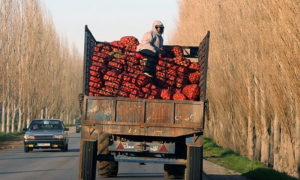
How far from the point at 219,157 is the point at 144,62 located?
14.4 m

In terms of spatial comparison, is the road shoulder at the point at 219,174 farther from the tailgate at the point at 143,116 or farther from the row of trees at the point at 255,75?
the tailgate at the point at 143,116

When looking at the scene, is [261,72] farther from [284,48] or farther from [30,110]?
[30,110]

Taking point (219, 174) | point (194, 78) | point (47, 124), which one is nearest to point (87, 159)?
point (194, 78)

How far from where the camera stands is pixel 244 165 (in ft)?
71.2

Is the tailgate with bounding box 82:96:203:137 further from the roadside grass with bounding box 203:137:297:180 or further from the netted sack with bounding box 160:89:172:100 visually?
the roadside grass with bounding box 203:137:297:180

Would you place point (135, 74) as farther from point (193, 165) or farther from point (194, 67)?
point (193, 165)

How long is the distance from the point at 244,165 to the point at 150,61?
882 centimetres

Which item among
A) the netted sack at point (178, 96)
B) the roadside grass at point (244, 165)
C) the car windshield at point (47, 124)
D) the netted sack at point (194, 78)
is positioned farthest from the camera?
the car windshield at point (47, 124)

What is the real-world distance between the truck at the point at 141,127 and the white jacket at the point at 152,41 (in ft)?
4.95

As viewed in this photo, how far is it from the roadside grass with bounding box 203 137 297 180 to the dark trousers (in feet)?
14.0

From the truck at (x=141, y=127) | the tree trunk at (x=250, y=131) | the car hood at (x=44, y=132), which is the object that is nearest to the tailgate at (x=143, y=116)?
the truck at (x=141, y=127)

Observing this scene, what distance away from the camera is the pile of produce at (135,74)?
13.2 m

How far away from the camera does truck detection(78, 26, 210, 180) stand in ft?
40.2

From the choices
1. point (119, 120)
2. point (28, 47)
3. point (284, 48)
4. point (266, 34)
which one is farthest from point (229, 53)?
point (28, 47)
